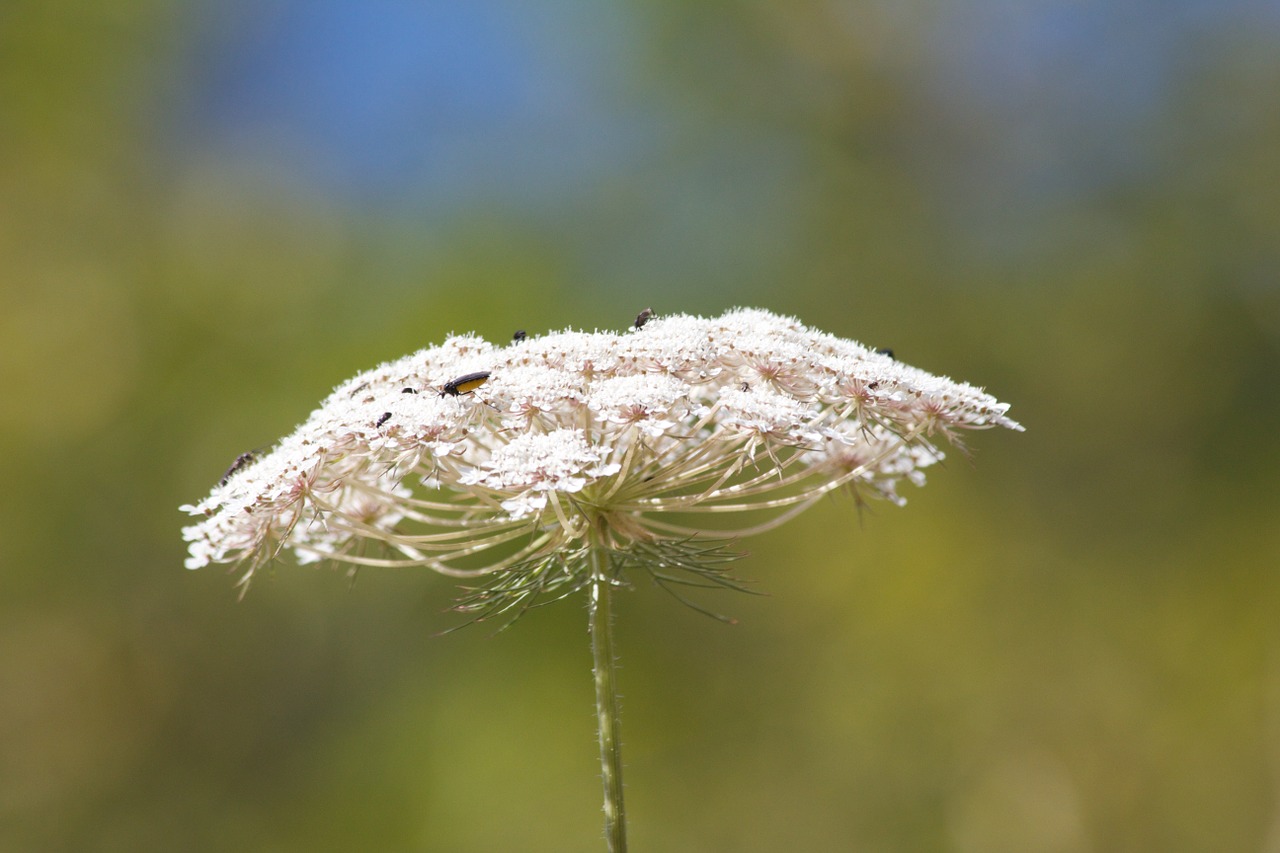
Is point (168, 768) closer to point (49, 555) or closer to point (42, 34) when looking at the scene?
point (49, 555)

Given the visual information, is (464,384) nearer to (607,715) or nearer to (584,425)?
(584,425)

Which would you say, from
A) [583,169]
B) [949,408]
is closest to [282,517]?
[949,408]

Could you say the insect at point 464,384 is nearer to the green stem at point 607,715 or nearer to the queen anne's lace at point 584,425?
the queen anne's lace at point 584,425

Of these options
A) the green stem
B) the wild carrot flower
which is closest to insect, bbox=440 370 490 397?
the wild carrot flower

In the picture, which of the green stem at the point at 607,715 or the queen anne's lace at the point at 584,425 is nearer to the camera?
the green stem at the point at 607,715

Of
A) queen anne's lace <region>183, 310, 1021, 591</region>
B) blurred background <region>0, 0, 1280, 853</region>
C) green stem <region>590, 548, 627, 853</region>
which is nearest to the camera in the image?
green stem <region>590, 548, 627, 853</region>

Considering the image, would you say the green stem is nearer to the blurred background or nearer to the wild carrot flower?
the wild carrot flower

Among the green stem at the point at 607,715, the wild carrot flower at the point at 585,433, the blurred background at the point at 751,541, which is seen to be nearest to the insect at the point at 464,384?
the wild carrot flower at the point at 585,433

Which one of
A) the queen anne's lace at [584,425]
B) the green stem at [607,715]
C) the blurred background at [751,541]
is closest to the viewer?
the green stem at [607,715]
